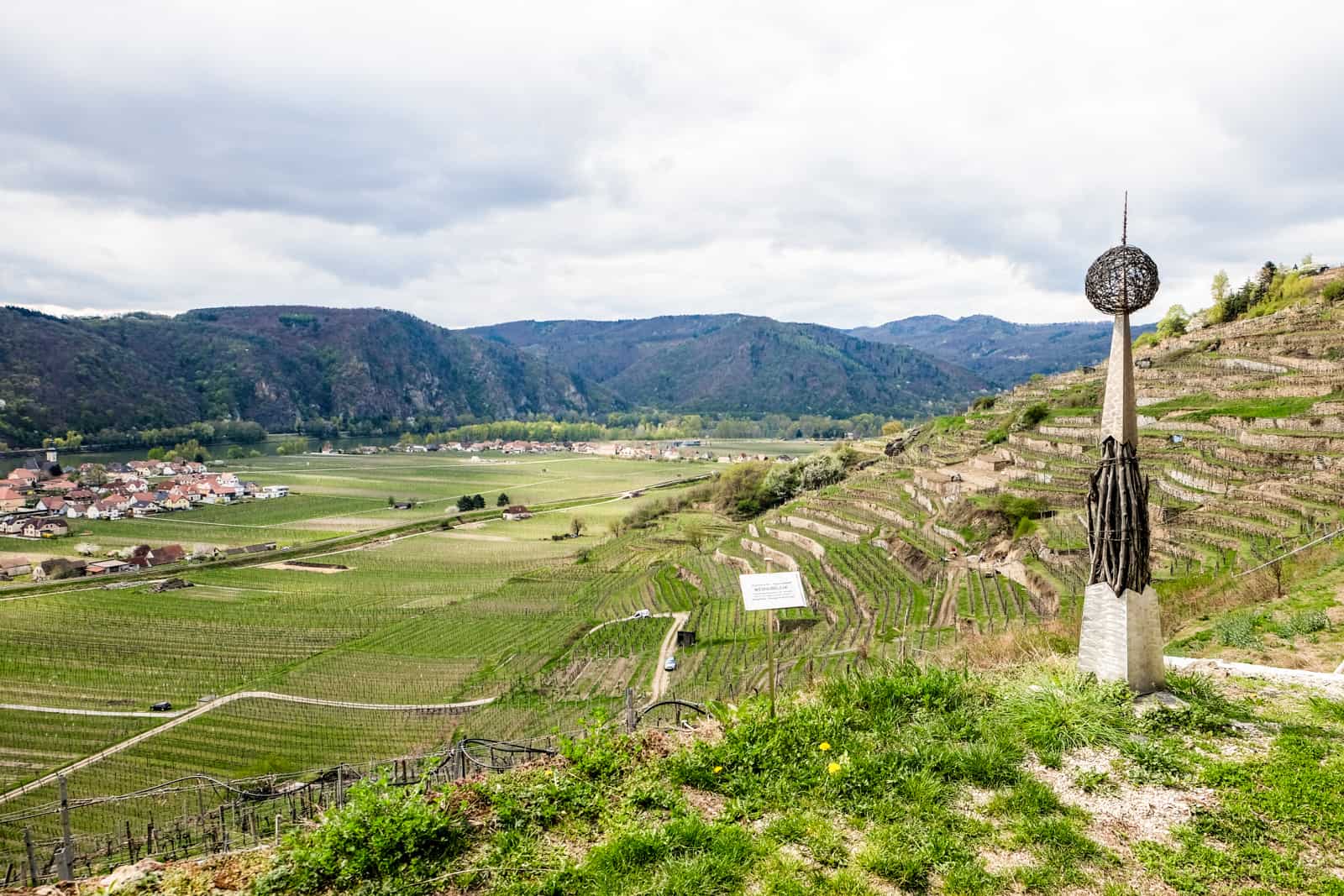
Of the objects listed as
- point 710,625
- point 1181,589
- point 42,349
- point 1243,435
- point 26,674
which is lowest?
point 26,674

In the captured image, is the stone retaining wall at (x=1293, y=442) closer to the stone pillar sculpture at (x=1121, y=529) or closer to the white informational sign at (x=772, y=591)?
the stone pillar sculpture at (x=1121, y=529)

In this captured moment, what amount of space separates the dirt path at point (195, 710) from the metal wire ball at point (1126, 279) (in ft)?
96.3

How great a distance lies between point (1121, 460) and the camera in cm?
719

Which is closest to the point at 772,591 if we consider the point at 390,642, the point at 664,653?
the point at 664,653

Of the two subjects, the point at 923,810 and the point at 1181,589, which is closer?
the point at 923,810

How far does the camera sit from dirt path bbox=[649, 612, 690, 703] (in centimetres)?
2791

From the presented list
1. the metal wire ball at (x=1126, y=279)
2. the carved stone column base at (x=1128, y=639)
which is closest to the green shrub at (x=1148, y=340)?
the metal wire ball at (x=1126, y=279)

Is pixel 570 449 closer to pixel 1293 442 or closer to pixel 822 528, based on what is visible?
pixel 822 528

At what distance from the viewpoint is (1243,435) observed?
2912 cm

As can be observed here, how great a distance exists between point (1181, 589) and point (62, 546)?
9200cm

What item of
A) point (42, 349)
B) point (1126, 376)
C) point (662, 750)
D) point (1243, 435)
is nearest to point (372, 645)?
point (662, 750)

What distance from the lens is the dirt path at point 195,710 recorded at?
91.8 feet

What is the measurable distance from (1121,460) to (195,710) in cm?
4007

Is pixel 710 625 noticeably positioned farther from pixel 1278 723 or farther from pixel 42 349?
pixel 42 349
